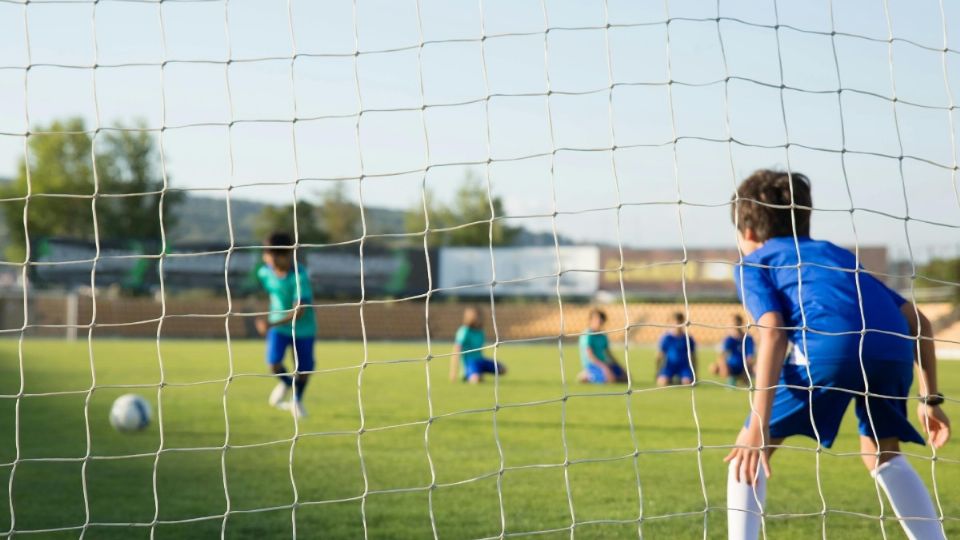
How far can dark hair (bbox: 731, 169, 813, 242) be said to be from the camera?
12.5 feet

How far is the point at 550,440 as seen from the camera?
Result: 8211 millimetres

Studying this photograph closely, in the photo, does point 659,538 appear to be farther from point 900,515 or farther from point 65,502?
point 65,502

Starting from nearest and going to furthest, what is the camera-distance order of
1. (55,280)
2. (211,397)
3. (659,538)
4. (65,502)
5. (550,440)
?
(659,538)
(65,502)
(550,440)
(211,397)
(55,280)

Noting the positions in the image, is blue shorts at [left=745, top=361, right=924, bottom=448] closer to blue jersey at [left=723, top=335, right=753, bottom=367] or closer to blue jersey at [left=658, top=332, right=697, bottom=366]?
blue jersey at [left=658, top=332, right=697, bottom=366]

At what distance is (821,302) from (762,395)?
458 millimetres

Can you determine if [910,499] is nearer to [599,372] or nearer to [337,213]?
[599,372]

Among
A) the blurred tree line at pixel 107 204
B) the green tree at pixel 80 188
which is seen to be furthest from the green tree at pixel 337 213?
the green tree at pixel 80 188

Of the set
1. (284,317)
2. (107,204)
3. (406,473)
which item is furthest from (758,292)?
(107,204)

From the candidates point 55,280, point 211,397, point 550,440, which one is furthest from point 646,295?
point 550,440

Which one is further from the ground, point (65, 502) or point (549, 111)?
point (549, 111)

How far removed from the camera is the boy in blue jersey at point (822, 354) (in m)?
3.60

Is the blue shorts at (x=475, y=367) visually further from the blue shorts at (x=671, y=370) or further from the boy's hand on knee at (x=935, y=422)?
the boy's hand on knee at (x=935, y=422)

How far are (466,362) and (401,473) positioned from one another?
33.2 ft

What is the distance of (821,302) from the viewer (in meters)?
3.67
